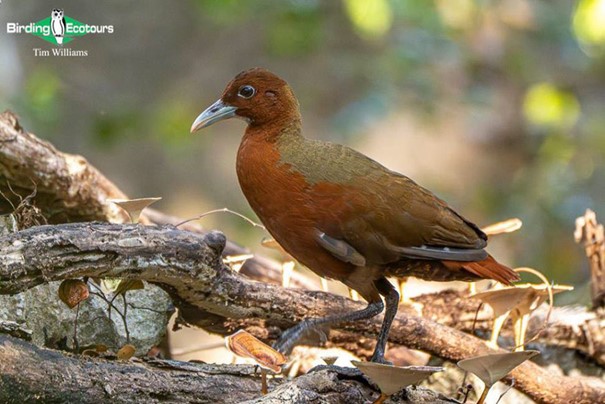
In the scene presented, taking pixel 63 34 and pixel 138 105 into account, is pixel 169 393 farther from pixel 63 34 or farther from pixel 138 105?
pixel 138 105

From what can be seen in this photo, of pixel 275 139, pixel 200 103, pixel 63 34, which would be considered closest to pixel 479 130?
pixel 200 103

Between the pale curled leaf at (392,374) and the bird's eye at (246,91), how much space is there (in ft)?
3.67

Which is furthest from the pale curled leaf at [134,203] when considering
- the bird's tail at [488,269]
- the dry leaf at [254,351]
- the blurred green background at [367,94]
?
the blurred green background at [367,94]

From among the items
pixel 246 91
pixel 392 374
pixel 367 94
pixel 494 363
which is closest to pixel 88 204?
pixel 246 91

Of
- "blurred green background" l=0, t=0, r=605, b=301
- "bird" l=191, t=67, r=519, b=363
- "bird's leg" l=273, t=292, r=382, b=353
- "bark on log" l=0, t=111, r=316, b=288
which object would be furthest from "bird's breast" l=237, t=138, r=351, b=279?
"blurred green background" l=0, t=0, r=605, b=301

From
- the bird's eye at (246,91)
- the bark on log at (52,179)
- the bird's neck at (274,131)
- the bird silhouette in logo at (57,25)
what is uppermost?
the bird silhouette in logo at (57,25)

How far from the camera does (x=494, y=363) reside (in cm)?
222

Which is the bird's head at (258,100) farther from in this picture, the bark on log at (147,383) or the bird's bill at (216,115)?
the bark on log at (147,383)

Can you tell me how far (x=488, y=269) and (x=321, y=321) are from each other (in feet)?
1.83

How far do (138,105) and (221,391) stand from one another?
18.5 feet

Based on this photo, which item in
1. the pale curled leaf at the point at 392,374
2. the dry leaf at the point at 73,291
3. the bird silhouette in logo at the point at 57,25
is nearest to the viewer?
the pale curled leaf at the point at 392,374

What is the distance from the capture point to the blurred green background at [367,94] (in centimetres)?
679

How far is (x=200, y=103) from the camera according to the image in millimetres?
7684

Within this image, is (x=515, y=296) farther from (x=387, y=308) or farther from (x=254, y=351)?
(x=254, y=351)
